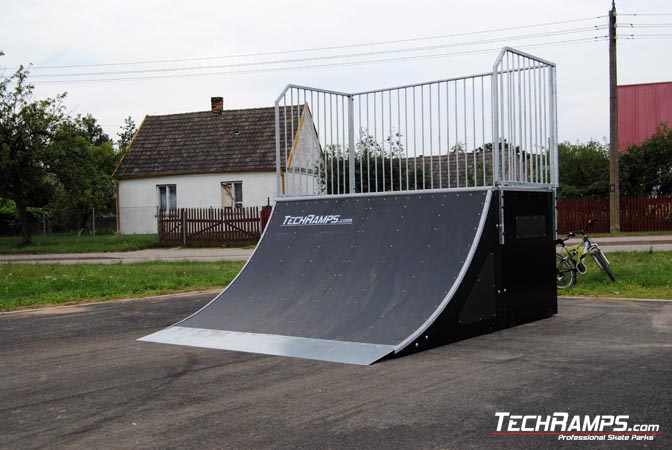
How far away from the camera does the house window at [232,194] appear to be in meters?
39.9

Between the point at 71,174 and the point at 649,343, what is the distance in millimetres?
30312

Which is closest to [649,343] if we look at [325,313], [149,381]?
[325,313]

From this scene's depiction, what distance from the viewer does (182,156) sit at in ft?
137

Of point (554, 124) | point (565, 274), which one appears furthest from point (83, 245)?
point (554, 124)

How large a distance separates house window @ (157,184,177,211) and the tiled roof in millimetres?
964

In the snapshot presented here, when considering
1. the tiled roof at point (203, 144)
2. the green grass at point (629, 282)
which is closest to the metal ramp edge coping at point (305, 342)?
the green grass at point (629, 282)

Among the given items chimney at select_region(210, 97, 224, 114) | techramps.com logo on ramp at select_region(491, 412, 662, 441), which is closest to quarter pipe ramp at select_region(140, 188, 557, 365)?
techramps.com logo on ramp at select_region(491, 412, 662, 441)

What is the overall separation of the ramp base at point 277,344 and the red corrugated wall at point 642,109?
36889 mm

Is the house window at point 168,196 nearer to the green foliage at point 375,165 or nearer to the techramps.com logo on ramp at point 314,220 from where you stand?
the green foliage at point 375,165

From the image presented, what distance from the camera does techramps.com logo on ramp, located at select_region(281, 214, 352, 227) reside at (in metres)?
9.49

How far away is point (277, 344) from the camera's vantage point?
7.44m

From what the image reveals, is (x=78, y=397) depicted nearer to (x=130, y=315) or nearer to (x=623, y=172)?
(x=130, y=315)

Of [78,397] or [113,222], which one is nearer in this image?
[78,397]

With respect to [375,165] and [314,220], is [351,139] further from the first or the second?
[314,220]
